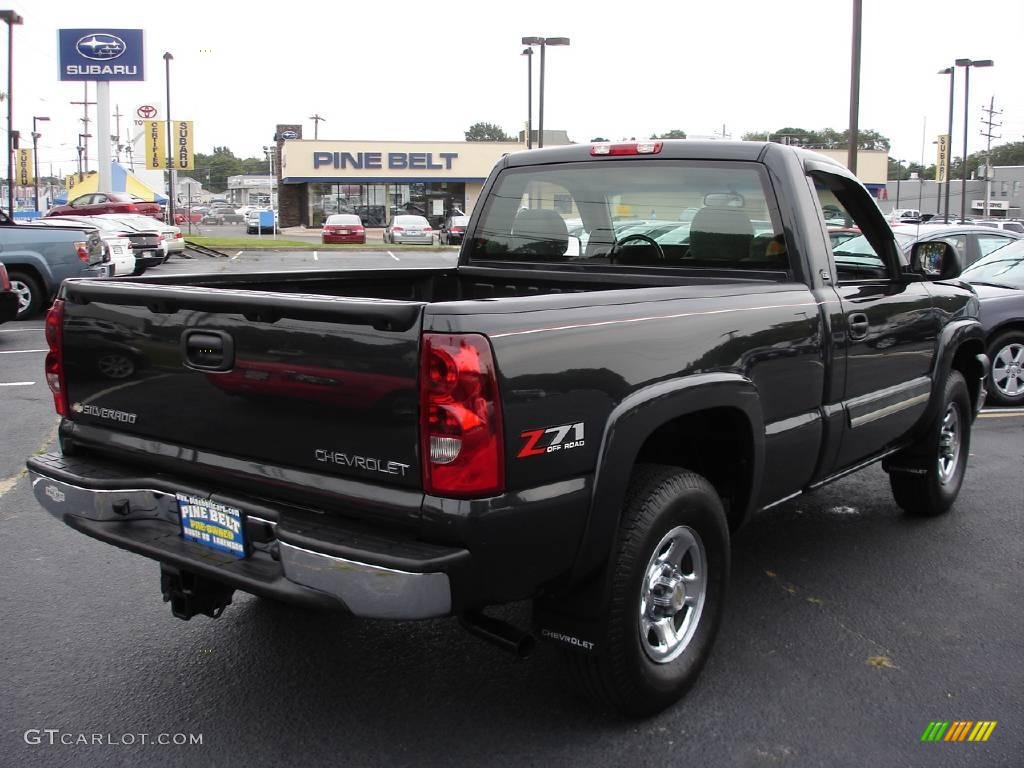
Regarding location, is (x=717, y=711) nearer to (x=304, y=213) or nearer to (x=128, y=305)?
(x=128, y=305)

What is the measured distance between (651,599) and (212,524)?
1461 mm

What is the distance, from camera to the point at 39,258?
1331cm

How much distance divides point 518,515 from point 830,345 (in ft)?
6.39

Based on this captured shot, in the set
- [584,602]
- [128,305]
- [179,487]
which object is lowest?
[584,602]

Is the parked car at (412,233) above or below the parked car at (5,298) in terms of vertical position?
above

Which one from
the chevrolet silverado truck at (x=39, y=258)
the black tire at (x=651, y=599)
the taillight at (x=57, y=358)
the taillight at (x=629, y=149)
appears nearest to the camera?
the black tire at (x=651, y=599)

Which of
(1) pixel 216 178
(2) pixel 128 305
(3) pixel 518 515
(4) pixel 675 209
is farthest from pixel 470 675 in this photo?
(1) pixel 216 178

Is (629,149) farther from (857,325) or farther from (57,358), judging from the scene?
(57,358)

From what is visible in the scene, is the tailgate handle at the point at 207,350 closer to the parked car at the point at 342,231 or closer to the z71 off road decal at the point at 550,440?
the z71 off road decal at the point at 550,440

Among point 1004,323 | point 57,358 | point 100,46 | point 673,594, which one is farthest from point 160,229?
point 673,594

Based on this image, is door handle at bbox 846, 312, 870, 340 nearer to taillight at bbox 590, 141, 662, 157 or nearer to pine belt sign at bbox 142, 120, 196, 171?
taillight at bbox 590, 141, 662, 157

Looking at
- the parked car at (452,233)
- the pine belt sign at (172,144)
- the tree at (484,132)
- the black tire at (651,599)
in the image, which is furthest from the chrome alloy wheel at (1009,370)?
the tree at (484,132)

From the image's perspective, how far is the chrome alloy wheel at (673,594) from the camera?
10.5 ft

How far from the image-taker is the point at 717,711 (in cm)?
331
